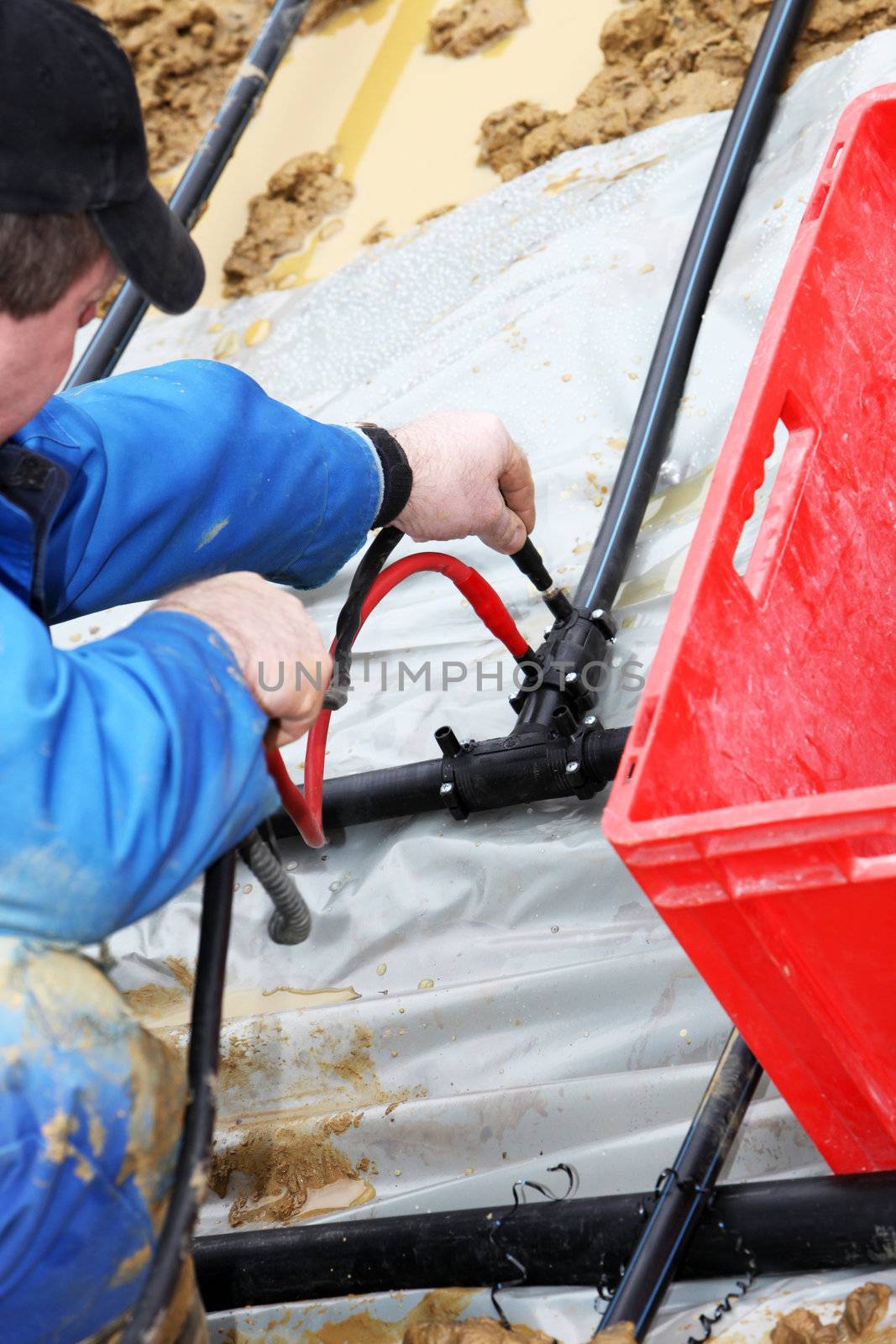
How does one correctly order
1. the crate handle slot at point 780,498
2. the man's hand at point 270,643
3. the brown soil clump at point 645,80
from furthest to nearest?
the brown soil clump at point 645,80, the crate handle slot at point 780,498, the man's hand at point 270,643

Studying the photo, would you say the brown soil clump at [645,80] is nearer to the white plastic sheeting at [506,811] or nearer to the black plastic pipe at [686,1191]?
the white plastic sheeting at [506,811]

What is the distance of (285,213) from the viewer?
276 cm

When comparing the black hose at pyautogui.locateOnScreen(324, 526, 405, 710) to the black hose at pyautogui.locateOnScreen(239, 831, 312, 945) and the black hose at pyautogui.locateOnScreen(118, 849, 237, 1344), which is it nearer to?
the black hose at pyautogui.locateOnScreen(239, 831, 312, 945)

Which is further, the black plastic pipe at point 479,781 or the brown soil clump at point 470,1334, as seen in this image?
the black plastic pipe at point 479,781

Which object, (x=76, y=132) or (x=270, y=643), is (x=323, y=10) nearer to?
(x=76, y=132)

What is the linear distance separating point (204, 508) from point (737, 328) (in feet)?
3.11

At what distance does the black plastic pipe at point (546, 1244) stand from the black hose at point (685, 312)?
0.79 metres

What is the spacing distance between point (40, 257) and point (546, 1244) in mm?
885

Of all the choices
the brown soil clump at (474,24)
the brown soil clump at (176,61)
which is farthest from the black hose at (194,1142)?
the brown soil clump at (176,61)

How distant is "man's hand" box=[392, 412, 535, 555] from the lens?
4.82 feet

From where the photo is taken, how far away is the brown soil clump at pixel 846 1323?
3.32 ft

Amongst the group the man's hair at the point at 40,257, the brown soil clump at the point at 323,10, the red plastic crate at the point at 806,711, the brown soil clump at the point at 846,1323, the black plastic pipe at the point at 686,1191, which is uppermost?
the man's hair at the point at 40,257

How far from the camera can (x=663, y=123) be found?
2355 mm

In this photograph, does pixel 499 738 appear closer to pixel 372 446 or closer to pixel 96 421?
pixel 372 446
